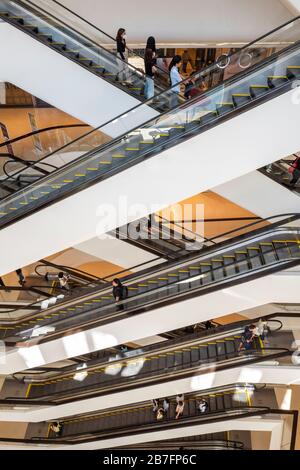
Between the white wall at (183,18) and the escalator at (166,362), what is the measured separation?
7.41 metres

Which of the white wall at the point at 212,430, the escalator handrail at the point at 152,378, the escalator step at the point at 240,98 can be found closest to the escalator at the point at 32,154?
the escalator step at the point at 240,98

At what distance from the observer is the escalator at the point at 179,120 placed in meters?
6.35

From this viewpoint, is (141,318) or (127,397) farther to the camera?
(127,397)

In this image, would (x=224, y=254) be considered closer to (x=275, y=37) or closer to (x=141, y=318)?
(x=141, y=318)

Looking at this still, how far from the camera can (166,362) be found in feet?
37.1

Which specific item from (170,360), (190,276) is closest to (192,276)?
(190,276)

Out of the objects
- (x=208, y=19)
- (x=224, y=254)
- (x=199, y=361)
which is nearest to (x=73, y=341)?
(x=199, y=361)

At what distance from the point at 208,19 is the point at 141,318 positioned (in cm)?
753

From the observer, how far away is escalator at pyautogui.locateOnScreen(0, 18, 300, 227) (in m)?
6.35

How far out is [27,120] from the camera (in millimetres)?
15242

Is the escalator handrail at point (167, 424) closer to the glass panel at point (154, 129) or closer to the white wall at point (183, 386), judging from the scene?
the white wall at point (183, 386)

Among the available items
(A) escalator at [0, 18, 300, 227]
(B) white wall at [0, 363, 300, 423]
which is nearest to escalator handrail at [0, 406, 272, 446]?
(B) white wall at [0, 363, 300, 423]

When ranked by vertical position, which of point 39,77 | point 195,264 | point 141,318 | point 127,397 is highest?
point 39,77

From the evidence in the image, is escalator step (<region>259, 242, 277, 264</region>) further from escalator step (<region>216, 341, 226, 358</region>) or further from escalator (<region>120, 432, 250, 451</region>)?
escalator (<region>120, 432, 250, 451</region>)
